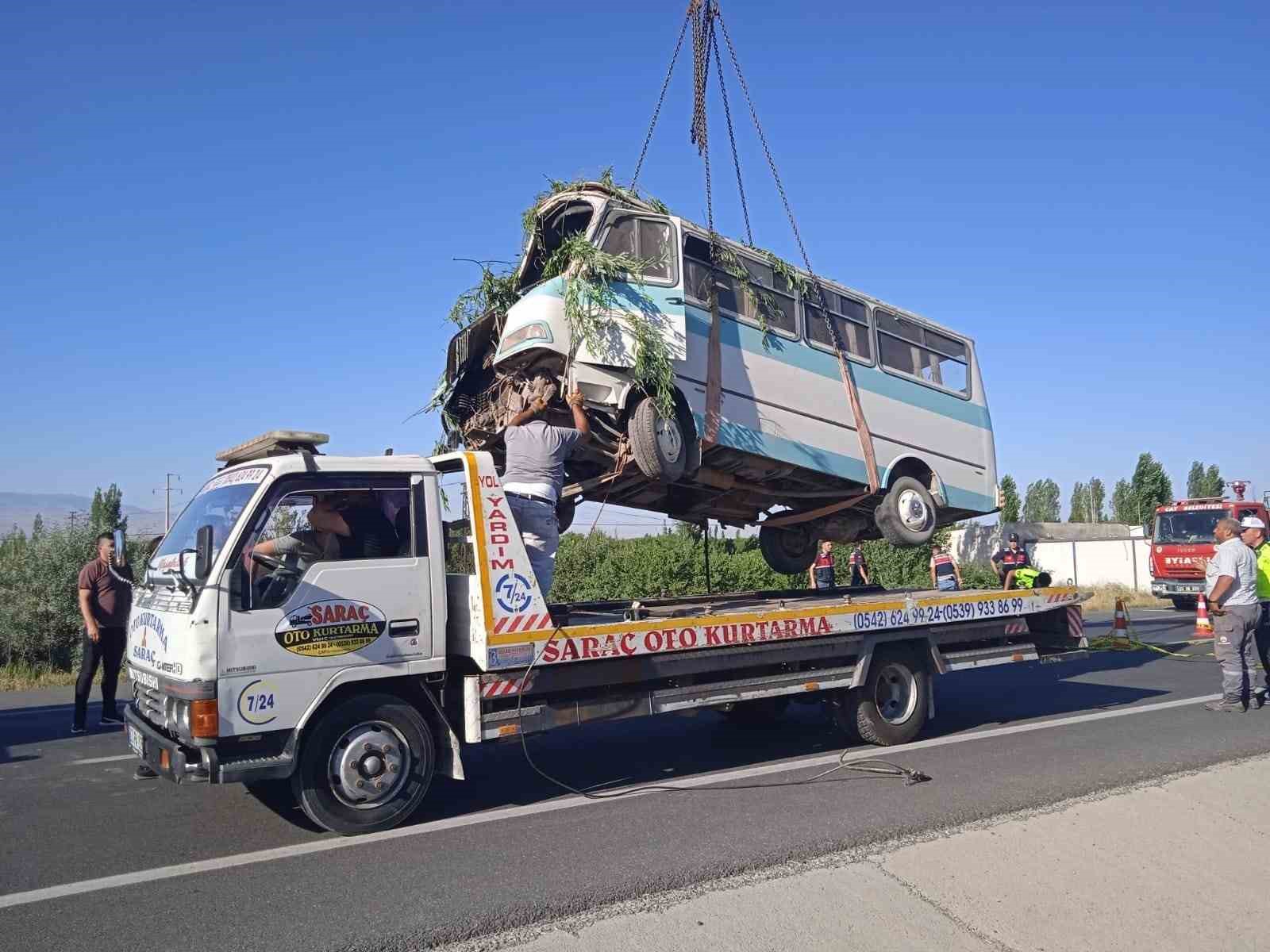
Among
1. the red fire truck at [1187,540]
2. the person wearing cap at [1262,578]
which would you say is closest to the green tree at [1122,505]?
the red fire truck at [1187,540]

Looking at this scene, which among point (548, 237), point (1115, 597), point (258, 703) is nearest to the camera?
point (258, 703)

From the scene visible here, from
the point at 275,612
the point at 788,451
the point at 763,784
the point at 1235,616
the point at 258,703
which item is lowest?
the point at 763,784

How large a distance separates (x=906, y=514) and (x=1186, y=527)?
53.6 feet

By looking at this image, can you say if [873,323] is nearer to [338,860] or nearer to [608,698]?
[608,698]

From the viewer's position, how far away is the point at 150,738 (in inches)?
215

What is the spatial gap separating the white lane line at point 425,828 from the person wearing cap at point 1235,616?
1683 mm

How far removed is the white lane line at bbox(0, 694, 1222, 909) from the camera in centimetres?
470

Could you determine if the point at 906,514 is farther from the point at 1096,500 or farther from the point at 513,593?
the point at 1096,500

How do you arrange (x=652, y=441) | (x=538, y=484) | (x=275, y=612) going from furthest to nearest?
(x=652, y=441), (x=538, y=484), (x=275, y=612)

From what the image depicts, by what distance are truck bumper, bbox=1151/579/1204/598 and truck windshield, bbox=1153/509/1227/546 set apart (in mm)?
900

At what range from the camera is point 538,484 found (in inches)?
251

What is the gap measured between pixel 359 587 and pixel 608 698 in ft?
5.76

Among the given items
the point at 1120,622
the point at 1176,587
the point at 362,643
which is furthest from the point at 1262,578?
the point at 1176,587

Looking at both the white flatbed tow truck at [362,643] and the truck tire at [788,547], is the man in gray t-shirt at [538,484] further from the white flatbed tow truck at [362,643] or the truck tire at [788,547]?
the truck tire at [788,547]
